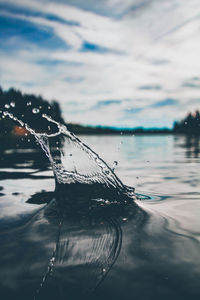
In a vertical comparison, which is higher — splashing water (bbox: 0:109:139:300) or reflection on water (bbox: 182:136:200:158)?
reflection on water (bbox: 182:136:200:158)

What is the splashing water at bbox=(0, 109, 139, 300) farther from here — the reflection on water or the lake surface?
the reflection on water

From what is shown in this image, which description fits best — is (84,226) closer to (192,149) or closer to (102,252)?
(102,252)

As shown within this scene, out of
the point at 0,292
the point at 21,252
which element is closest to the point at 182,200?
the point at 21,252

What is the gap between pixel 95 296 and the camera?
92.3 inches

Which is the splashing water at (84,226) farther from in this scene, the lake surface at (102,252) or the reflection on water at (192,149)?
the reflection on water at (192,149)

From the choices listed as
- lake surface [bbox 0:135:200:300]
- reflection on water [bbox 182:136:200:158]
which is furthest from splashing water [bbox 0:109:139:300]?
reflection on water [bbox 182:136:200:158]

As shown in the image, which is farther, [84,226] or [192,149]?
[192,149]

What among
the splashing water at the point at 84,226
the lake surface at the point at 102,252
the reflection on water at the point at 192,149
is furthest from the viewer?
the reflection on water at the point at 192,149

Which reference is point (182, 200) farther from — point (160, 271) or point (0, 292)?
point (0, 292)

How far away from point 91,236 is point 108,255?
0.62 m

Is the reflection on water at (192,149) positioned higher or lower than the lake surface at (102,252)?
higher

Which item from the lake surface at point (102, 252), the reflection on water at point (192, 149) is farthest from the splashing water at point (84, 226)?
the reflection on water at point (192, 149)

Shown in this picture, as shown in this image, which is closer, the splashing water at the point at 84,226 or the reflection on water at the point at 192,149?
the splashing water at the point at 84,226

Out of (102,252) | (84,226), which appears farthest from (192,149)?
(102,252)
